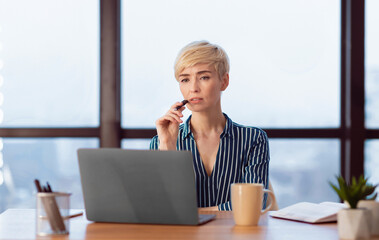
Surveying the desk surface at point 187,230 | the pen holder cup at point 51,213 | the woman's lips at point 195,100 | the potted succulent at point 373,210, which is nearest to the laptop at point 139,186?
the desk surface at point 187,230

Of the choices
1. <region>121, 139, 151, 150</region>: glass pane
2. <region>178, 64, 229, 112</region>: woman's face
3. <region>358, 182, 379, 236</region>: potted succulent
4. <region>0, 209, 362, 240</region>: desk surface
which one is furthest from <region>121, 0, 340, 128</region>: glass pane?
<region>358, 182, 379, 236</region>: potted succulent

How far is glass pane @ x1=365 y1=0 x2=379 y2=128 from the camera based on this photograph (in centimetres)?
336

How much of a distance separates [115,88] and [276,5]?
123 cm

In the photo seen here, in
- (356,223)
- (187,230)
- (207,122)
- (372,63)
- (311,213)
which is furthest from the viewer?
(372,63)

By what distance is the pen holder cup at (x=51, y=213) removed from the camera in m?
1.30

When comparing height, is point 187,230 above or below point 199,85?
below

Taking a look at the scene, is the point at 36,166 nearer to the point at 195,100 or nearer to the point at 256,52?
the point at 256,52

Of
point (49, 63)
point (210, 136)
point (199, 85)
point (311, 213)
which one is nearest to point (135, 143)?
point (49, 63)

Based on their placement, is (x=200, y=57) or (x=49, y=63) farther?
(x=49, y=63)

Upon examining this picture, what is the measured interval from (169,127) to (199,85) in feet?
0.71

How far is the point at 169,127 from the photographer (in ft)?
6.47

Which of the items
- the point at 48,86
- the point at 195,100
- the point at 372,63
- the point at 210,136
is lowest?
the point at 210,136

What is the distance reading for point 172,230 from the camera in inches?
52.7

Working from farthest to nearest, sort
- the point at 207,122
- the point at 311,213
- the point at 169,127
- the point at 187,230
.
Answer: the point at 207,122, the point at 169,127, the point at 311,213, the point at 187,230
